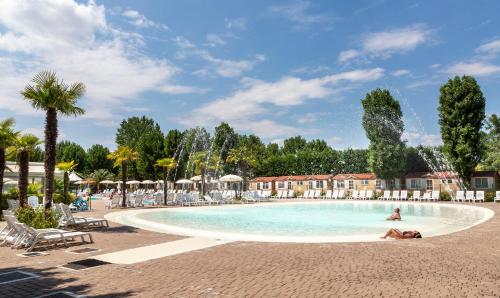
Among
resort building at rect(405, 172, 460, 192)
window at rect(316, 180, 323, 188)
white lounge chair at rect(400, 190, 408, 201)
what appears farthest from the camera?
window at rect(316, 180, 323, 188)

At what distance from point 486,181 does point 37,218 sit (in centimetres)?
3957

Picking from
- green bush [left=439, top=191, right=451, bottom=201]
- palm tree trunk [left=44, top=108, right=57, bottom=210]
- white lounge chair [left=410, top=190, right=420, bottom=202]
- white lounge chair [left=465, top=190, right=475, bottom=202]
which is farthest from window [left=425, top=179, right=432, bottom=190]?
palm tree trunk [left=44, top=108, right=57, bottom=210]

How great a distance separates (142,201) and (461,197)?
95.5 feet

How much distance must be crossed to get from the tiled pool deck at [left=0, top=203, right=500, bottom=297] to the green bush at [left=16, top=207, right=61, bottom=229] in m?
2.61

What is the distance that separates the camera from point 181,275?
23.8 feet

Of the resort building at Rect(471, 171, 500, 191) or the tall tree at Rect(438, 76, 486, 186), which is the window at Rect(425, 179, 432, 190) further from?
the resort building at Rect(471, 171, 500, 191)

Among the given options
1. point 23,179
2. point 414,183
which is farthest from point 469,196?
point 23,179

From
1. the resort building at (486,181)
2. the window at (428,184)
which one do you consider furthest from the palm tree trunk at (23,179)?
the resort building at (486,181)

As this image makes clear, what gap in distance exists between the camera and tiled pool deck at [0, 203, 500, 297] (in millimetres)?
6172

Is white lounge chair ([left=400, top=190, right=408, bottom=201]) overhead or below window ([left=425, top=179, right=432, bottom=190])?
below

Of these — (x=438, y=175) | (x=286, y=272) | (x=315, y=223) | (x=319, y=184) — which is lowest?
(x=315, y=223)

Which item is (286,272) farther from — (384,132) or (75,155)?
(75,155)

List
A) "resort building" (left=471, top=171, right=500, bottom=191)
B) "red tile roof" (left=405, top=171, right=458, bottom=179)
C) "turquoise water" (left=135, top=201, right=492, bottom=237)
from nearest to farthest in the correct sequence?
"turquoise water" (left=135, top=201, right=492, bottom=237) < "resort building" (left=471, top=171, right=500, bottom=191) < "red tile roof" (left=405, top=171, right=458, bottom=179)

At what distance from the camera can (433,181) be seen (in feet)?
133
